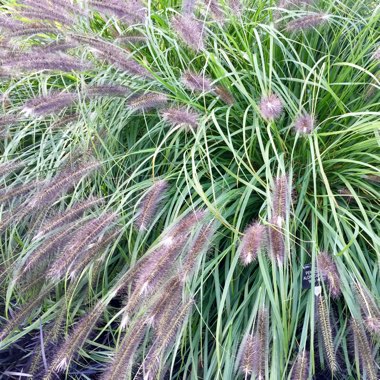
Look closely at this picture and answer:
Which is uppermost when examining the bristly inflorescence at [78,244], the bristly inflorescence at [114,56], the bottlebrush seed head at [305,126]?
the bristly inflorescence at [114,56]

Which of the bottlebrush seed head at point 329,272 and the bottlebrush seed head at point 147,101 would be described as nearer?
the bottlebrush seed head at point 329,272

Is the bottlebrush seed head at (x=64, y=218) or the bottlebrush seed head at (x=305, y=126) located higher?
the bottlebrush seed head at (x=305, y=126)

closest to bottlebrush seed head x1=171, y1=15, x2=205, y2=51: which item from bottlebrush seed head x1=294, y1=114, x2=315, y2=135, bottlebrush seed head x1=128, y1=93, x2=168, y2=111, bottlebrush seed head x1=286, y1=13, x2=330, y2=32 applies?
bottlebrush seed head x1=128, y1=93, x2=168, y2=111

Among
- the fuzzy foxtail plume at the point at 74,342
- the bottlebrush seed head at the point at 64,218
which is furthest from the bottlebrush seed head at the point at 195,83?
the fuzzy foxtail plume at the point at 74,342

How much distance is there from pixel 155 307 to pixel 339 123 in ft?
4.10

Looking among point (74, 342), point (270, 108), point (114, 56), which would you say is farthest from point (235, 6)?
point (74, 342)

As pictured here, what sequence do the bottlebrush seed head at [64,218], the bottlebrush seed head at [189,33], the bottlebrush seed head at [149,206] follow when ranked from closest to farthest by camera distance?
the bottlebrush seed head at [149,206] < the bottlebrush seed head at [64,218] < the bottlebrush seed head at [189,33]

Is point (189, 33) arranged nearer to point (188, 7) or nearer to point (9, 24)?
point (188, 7)

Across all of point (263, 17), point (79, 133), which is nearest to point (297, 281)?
point (79, 133)

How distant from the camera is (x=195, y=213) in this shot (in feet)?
6.08

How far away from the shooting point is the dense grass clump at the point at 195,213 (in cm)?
178

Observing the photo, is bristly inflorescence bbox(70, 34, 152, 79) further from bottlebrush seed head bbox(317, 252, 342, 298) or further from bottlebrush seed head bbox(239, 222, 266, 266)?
bottlebrush seed head bbox(317, 252, 342, 298)

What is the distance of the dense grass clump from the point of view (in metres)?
1.78

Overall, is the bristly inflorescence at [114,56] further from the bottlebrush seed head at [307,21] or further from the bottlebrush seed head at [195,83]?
the bottlebrush seed head at [307,21]
